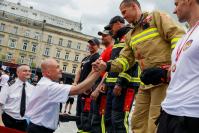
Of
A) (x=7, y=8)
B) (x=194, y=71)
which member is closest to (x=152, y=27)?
(x=194, y=71)

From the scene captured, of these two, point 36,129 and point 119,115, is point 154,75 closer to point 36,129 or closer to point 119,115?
point 119,115

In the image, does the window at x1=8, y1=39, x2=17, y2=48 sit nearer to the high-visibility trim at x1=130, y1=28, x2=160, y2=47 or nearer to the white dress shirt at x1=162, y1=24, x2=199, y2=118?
the high-visibility trim at x1=130, y1=28, x2=160, y2=47

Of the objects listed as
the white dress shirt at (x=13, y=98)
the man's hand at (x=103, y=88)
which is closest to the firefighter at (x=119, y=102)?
the man's hand at (x=103, y=88)

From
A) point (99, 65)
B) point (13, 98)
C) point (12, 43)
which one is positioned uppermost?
point (12, 43)

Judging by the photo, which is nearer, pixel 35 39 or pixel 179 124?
pixel 179 124

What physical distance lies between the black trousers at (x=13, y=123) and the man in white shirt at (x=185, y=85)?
13.7ft

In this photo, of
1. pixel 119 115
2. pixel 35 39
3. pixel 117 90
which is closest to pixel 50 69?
pixel 117 90

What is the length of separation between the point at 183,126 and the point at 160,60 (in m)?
1.47

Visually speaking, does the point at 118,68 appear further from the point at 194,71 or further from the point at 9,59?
the point at 9,59

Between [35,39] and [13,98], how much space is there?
72.4 m

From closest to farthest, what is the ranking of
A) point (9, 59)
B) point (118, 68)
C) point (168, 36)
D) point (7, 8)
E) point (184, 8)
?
point (184, 8) → point (168, 36) → point (118, 68) → point (9, 59) → point (7, 8)

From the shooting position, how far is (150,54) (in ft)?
13.6

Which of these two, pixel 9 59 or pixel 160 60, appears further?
pixel 9 59

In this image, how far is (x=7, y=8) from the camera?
3142 inches
